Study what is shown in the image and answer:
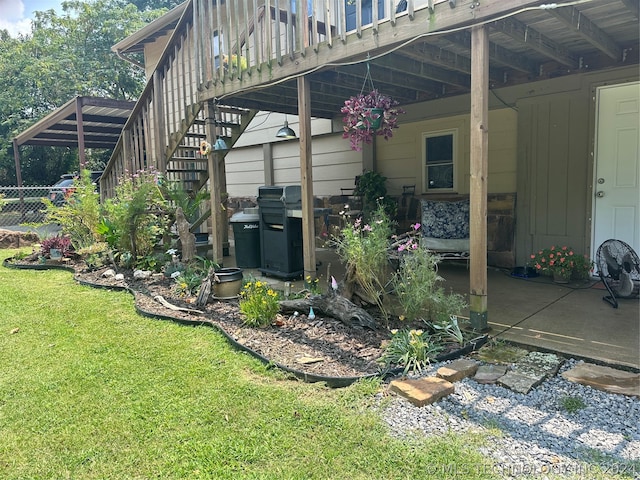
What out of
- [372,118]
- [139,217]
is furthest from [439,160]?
[139,217]

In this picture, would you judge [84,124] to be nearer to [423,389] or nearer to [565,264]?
[565,264]

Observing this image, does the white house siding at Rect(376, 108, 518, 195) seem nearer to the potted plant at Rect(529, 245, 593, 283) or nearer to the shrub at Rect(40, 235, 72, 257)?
the potted plant at Rect(529, 245, 593, 283)

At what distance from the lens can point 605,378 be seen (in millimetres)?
2594

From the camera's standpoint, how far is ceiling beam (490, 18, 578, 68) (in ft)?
11.1

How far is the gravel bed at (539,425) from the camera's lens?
6.06 ft

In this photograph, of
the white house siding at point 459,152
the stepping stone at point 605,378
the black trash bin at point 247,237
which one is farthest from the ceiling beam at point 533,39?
the black trash bin at point 247,237

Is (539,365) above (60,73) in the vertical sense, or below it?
below

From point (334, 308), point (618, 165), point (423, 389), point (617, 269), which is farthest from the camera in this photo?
point (618, 165)

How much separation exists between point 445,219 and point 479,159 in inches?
96.1

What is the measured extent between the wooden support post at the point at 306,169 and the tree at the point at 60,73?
1852 cm

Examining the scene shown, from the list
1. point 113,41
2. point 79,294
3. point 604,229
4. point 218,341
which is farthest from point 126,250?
point 113,41

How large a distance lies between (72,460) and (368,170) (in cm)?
560

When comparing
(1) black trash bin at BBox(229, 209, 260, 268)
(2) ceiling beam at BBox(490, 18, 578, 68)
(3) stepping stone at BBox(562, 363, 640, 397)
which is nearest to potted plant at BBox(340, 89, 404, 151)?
(2) ceiling beam at BBox(490, 18, 578, 68)

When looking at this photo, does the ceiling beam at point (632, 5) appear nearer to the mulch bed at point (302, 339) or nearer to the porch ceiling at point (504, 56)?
the porch ceiling at point (504, 56)
